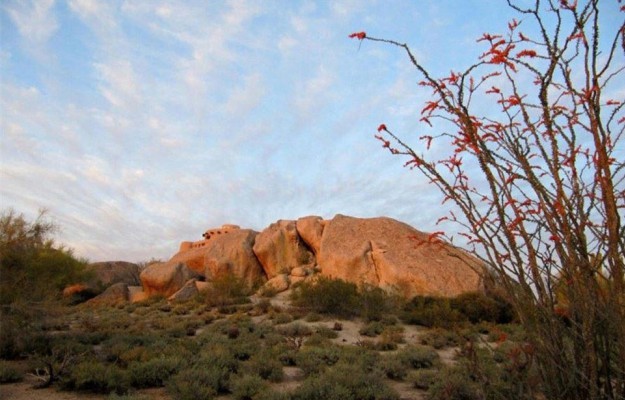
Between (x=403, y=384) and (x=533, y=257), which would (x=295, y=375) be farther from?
(x=533, y=257)

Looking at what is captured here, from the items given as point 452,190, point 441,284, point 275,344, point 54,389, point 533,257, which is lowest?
point 54,389

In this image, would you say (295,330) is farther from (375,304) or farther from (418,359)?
(418,359)

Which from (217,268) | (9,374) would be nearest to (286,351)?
(9,374)

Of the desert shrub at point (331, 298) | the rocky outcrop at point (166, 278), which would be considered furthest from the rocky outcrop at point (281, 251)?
the desert shrub at point (331, 298)

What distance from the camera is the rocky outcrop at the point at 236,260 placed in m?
27.8

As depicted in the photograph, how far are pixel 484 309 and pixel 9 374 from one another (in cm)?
1441

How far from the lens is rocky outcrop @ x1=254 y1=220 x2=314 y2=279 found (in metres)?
27.8

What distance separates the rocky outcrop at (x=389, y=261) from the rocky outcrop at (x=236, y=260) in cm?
535

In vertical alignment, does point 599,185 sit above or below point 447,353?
above

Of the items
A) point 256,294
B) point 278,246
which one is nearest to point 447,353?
point 256,294

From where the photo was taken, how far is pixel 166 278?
27.2 meters

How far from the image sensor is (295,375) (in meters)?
9.48

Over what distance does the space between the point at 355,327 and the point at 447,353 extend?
4.04m

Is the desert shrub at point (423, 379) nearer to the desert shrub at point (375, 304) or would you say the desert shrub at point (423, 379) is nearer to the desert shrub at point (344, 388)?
the desert shrub at point (344, 388)
